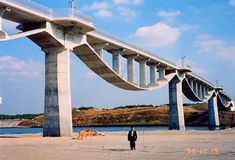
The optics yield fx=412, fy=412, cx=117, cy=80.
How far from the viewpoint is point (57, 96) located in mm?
44125

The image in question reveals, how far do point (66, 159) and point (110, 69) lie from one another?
39.8 meters

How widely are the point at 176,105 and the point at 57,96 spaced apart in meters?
46.0

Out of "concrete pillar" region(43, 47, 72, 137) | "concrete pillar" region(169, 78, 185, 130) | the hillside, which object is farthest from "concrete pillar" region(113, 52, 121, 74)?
the hillside

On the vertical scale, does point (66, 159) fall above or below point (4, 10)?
below

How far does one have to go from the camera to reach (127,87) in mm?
68562

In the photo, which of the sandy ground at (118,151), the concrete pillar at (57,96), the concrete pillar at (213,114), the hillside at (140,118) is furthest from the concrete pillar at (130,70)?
the hillside at (140,118)

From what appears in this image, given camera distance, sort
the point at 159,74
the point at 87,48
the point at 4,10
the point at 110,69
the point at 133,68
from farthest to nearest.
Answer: the point at 159,74, the point at 133,68, the point at 110,69, the point at 87,48, the point at 4,10

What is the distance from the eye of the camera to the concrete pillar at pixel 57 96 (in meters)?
44.1

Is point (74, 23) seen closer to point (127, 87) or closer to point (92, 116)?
point (127, 87)

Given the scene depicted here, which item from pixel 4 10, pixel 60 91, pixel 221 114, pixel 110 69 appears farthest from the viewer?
pixel 221 114

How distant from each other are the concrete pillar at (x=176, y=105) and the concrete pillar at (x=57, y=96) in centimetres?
4447

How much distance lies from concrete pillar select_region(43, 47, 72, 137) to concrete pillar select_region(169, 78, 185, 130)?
44.5 meters

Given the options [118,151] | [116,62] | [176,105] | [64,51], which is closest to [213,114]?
[176,105]

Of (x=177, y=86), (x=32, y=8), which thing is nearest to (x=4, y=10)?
(x=32, y=8)
